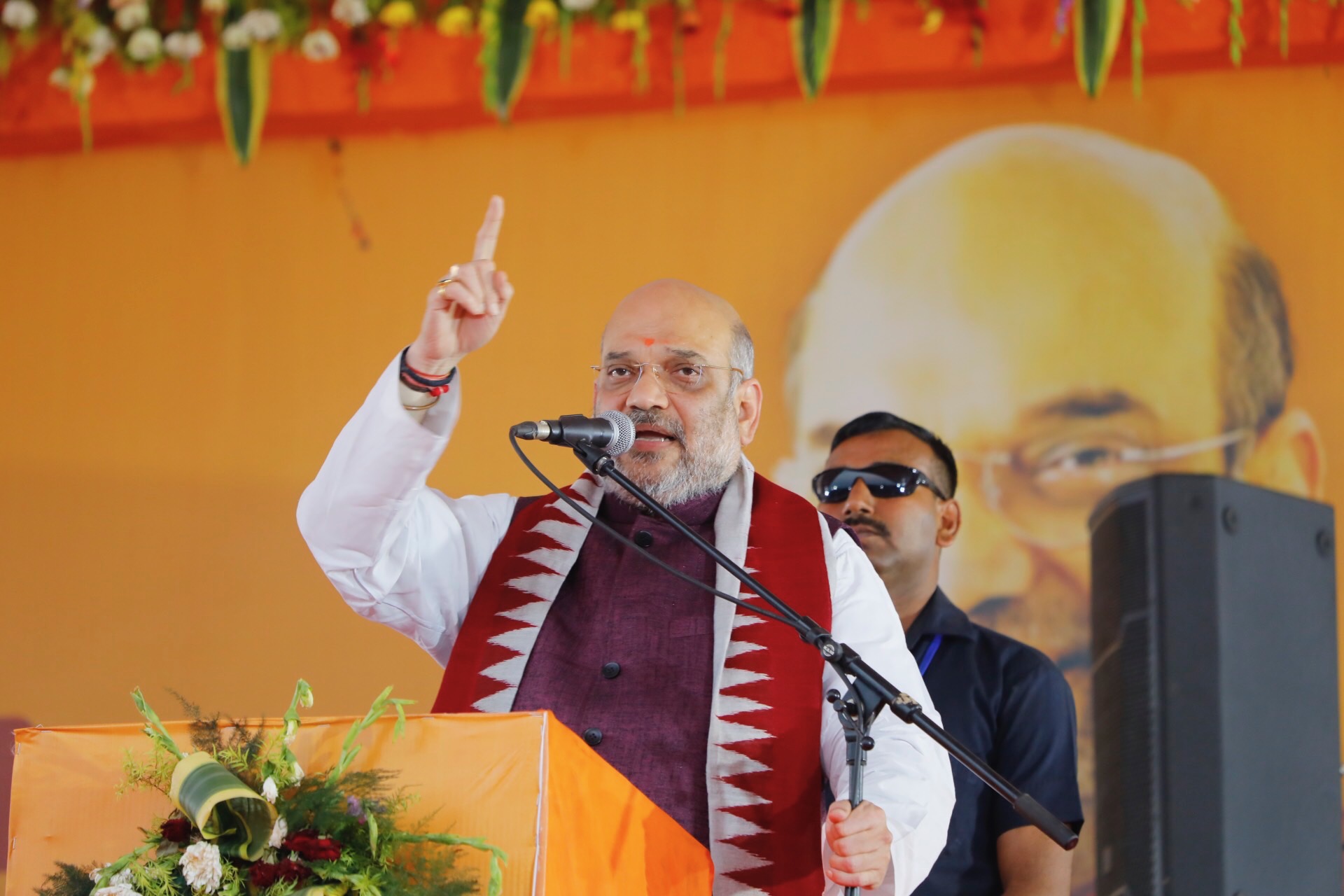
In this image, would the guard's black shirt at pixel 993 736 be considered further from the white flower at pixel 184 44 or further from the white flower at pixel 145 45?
the white flower at pixel 145 45

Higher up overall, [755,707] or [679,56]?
[679,56]

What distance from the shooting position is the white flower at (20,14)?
4.93 m

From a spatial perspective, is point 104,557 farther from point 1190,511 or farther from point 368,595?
point 1190,511

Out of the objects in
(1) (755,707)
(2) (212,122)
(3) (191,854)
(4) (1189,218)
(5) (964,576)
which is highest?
(2) (212,122)

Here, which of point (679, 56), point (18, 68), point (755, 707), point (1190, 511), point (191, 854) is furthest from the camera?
point (18, 68)

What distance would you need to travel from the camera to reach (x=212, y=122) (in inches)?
198

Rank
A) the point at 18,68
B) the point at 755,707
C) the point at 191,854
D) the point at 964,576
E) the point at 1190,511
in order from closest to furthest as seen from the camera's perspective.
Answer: the point at 191,854 → the point at 1190,511 → the point at 755,707 → the point at 964,576 → the point at 18,68

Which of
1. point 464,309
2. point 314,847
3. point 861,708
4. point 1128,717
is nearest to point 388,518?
point 464,309

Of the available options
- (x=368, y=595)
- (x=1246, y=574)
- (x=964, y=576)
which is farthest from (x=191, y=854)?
(x=964, y=576)

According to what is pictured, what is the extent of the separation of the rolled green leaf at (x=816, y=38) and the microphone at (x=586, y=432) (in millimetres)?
2684

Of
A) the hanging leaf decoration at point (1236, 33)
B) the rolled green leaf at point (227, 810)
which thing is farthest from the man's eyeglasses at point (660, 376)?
the hanging leaf decoration at point (1236, 33)

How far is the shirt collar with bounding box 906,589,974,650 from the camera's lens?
336 cm

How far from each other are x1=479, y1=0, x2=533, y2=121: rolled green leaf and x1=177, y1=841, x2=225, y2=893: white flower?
3619mm

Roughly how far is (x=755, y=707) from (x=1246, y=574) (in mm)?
981
